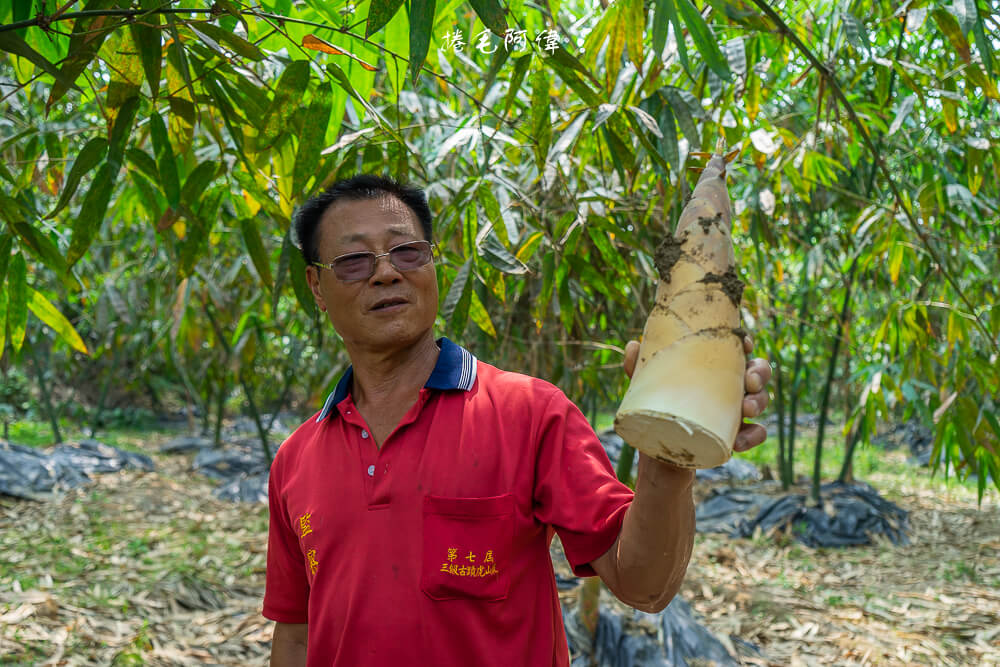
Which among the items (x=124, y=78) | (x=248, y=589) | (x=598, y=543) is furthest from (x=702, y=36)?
(x=248, y=589)

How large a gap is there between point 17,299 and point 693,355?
42.7 inches

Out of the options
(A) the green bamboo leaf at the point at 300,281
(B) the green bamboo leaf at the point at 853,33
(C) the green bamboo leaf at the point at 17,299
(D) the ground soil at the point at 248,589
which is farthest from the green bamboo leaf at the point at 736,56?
(D) the ground soil at the point at 248,589

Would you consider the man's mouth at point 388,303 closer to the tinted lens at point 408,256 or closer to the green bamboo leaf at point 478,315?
the tinted lens at point 408,256

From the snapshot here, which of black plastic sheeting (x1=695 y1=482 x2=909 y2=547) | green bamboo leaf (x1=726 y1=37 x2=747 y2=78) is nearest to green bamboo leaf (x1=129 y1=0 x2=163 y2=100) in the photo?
green bamboo leaf (x1=726 y1=37 x2=747 y2=78)

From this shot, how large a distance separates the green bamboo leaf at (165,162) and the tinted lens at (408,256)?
0.29 metres

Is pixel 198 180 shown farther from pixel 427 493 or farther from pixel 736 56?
pixel 736 56

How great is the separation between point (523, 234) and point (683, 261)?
1189 mm

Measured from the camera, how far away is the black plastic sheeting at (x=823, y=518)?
3768mm

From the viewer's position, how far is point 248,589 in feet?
9.74

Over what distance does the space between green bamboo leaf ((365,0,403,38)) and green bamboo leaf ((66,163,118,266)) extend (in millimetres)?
447

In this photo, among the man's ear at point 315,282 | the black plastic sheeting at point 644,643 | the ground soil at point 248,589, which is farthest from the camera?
the ground soil at point 248,589

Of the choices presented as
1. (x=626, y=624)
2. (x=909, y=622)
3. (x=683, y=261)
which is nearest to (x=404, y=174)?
(x=683, y=261)

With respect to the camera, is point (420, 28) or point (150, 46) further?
point (150, 46)

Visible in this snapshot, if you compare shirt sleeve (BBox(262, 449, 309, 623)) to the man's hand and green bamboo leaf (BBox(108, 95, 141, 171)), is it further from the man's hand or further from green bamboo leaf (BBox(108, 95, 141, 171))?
the man's hand
